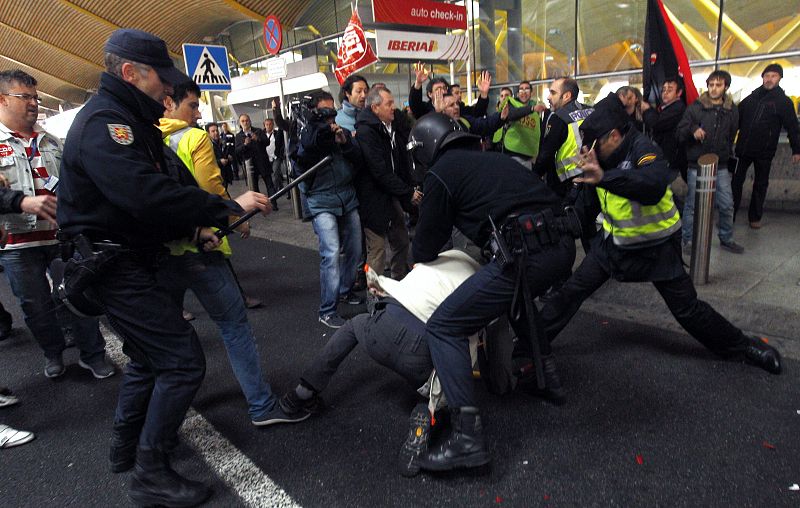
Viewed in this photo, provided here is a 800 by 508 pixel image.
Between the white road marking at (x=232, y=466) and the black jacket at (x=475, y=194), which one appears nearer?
the white road marking at (x=232, y=466)

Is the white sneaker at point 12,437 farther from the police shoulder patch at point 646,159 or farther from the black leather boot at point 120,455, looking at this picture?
the police shoulder patch at point 646,159

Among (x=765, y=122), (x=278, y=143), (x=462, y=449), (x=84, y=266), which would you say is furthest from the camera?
(x=278, y=143)

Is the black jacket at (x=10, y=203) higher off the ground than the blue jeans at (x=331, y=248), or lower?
higher

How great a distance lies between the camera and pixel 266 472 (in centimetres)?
250

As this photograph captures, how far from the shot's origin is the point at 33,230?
3.41 m

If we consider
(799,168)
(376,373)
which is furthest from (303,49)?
(376,373)

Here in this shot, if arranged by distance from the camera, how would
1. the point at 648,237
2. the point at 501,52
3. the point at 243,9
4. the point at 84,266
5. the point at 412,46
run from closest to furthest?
1. the point at 84,266
2. the point at 648,237
3. the point at 412,46
4. the point at 501,52
5. the point at 243,9

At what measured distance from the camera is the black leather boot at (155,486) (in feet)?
7.37

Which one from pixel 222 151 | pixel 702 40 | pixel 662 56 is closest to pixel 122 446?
pixel 662 56

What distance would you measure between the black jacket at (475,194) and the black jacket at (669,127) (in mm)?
3972

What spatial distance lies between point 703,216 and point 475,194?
290 centimetres

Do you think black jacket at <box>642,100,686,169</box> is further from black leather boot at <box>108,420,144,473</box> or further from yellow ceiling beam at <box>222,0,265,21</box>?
yellow ceiling beam at <box>222,0,265,21</box>

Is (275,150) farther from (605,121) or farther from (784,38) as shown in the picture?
(605,121)

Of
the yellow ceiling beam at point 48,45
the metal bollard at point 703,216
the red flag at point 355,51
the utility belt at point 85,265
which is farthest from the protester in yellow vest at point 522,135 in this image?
the yellow ceiling beam at point 48,45
